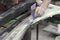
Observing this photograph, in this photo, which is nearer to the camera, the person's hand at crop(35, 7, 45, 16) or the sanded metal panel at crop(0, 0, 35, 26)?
the sanded metal panel at crop(0, 0, 35, 26)

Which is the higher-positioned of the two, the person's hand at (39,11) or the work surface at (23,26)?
the person's hand at (39,11)

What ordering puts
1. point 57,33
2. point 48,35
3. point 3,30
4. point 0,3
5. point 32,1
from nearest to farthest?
point 3,30 < point 0,3 < point 32,1 < point 57,33 < point 48,35

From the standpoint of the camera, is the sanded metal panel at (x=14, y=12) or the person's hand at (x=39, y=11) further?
the person's hand at (x=39, y=11)

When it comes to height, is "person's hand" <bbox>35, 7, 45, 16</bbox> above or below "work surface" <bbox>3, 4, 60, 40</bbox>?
above

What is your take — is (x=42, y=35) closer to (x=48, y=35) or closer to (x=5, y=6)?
(x=48, y=35)

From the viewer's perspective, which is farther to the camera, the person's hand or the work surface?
the person's hand

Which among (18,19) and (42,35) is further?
(42,35)

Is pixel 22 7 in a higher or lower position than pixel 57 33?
higher

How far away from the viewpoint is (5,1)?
76 cm

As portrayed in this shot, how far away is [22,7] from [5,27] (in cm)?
15

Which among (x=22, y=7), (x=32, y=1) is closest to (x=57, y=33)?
(x=32, y=1)

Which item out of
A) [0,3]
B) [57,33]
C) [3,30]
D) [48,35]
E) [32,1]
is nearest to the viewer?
[3,30]

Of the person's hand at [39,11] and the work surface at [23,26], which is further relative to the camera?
the person's hand at [39,11]

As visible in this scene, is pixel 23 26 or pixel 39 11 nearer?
pixel 23 26
